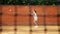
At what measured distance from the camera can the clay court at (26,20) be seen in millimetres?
1795

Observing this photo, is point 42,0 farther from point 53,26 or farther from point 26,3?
point 53,26

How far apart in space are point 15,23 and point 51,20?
37cm

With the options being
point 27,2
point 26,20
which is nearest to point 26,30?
point 26,20

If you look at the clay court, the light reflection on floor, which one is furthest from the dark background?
the light reflection on floor

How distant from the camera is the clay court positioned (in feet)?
5.89

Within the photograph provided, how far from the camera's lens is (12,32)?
180 cm

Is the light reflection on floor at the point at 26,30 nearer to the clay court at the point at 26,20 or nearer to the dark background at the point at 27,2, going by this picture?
the clay court at the point at 26,20

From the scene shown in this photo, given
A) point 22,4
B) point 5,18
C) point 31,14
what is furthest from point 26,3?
point 5,18

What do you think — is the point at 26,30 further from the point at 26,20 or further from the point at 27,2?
the point at 27,2

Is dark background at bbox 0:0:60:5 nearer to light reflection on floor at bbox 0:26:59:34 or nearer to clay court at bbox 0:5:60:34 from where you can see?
clay court at bbox 0:5:60:34

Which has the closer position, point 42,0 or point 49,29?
point 49,29

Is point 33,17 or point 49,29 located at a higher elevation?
point 33,17

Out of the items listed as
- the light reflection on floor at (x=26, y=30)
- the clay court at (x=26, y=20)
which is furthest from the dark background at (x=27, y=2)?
the light reflection on floor at (x=26, y=30)

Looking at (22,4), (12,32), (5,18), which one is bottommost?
(12,32)
